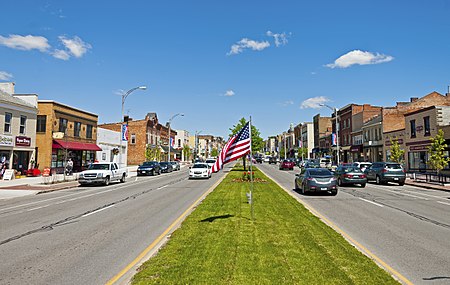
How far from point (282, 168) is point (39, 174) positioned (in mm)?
34050

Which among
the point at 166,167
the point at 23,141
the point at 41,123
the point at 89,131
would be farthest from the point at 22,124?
the point at 166,167

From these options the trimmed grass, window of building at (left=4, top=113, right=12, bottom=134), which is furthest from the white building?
the trimmed grass

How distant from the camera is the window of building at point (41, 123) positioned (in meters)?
33.6

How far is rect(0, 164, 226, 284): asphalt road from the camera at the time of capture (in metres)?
6.03

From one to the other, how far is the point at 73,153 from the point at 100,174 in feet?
52.3

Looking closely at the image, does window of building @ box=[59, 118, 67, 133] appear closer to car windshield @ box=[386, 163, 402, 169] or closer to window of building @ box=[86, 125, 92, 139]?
window of building @ box=[86, 125, 92, 139]

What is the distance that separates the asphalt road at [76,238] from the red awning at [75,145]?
20.6 m

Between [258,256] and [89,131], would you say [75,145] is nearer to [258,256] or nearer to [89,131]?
[89,131]

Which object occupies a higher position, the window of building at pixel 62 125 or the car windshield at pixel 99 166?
the window of building at pixel 62 125

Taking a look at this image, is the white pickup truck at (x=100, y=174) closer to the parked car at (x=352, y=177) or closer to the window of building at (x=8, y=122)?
the window of building at (x=8, y=122)

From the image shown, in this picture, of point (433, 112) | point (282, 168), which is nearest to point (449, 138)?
point (433, 112)

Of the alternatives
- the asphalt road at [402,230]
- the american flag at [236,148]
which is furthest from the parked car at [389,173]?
the american flag at [236,148]

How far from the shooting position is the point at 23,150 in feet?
103

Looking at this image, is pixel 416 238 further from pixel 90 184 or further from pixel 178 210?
pixel 90 184
